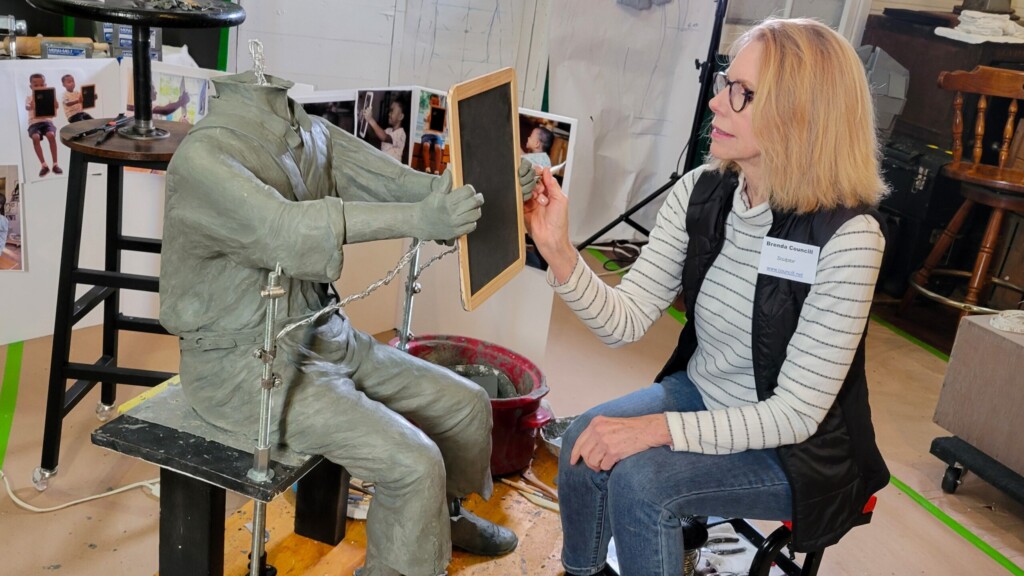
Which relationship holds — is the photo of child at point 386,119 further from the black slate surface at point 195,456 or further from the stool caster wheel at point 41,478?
the black slate surface at point 195,456

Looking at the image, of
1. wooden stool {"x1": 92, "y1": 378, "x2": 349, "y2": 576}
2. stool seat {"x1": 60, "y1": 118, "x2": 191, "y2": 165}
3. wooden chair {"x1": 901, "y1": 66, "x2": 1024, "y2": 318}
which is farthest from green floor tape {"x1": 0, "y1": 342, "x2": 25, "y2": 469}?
wooden chair {"x1": 901, "y1": 66, "x2": 1024, "y2": 318}

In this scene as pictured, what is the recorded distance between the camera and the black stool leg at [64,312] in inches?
92.7

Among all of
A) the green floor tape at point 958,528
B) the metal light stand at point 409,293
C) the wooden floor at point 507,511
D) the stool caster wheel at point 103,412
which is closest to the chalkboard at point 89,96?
the wooden floor at point 507,511

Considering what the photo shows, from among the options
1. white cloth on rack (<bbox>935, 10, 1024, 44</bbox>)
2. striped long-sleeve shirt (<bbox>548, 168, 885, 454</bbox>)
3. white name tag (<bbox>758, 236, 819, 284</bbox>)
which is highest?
white cloth on rack (<bbox>935, 10, 1024, 44</bbox>)

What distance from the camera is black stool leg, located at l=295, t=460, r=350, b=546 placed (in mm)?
2055

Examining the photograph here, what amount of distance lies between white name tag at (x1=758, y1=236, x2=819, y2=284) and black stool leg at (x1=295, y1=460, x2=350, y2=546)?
3.12 feet

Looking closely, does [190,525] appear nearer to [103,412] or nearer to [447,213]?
[447,213]

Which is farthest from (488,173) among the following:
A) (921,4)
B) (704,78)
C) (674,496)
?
(921,4)

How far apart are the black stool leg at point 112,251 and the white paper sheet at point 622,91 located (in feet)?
7.18

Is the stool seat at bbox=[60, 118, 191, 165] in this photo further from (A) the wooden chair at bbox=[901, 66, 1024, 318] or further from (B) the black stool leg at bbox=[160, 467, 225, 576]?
(A) the wooden chair at bbox=[901, 66, 1024, 318]

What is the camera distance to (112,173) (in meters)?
2.57

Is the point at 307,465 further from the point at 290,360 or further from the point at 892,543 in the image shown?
the point at 892,543

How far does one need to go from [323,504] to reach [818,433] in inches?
40.8

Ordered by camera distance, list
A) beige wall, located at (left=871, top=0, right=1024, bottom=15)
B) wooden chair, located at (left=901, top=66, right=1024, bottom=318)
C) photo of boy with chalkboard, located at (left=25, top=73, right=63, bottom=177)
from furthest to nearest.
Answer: beige wall, located at (left=871, top=0, right=1024, bottom=15) → wooden chair, located at (left=901, top=66, right=1024, bottom=318) → photo of boy with chalkboard, located at (left=25, top=73, right=63, bottom=177)
